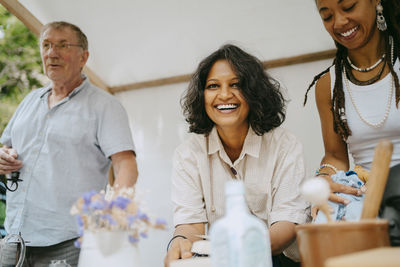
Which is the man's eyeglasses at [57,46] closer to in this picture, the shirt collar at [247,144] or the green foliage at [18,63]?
the shirt collar at [247,144]

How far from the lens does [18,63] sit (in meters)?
6.30

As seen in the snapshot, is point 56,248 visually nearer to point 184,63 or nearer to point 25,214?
point 25,214

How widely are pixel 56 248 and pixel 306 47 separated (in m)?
1.84

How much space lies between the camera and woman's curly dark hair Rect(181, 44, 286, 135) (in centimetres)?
173

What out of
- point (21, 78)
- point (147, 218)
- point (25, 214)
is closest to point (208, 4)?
point (25, 214)

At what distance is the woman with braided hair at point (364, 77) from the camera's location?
1.47 metres

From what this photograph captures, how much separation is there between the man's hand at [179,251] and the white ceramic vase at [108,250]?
0.32m

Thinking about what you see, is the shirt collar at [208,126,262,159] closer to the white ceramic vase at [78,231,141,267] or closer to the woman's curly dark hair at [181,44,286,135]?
the woman's curly dark hair at [181,44,286,135]

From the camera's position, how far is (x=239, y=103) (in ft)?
5.61

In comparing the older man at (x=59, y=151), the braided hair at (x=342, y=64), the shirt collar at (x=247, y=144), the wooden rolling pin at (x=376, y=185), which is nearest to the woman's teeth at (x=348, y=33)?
the braided hair at (x=342, y=64)

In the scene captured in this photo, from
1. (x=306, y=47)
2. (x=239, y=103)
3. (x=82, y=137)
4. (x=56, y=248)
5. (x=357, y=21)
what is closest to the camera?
(x=357, y=21)

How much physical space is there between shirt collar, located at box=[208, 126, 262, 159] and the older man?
0.52 m

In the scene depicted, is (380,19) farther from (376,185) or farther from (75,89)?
(75,89)

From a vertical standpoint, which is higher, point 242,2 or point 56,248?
point 242,2
